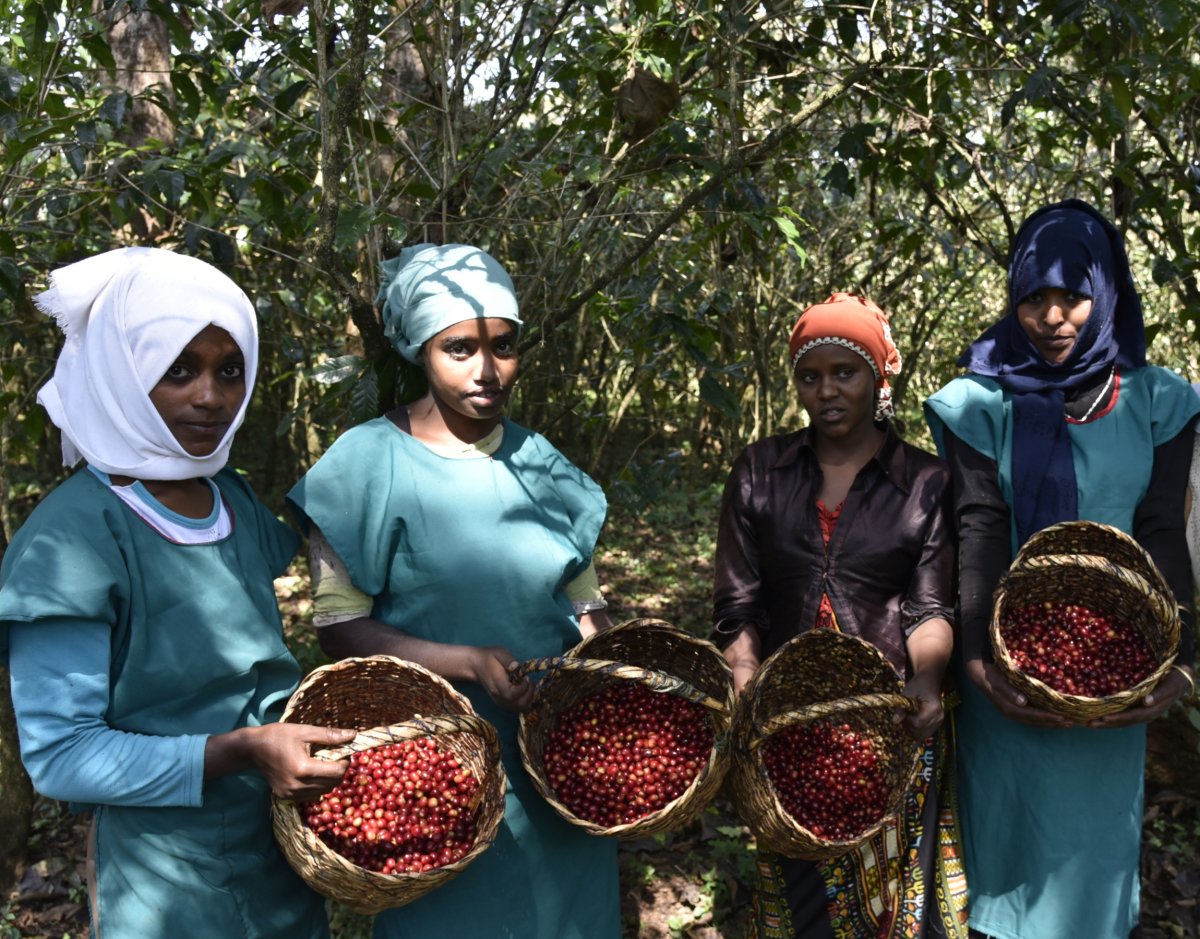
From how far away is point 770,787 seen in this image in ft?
6.95

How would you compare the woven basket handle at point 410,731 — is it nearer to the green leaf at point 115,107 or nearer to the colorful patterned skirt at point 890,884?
the colorful patterned skirt at point 890,884

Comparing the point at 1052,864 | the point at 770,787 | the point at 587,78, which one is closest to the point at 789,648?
the point at 770,787

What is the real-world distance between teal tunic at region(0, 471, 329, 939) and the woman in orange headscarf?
3.73 feet

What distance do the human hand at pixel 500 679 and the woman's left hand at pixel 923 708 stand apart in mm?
795

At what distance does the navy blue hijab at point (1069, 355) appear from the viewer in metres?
2.43

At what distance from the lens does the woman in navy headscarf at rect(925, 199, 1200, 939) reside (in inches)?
95.6

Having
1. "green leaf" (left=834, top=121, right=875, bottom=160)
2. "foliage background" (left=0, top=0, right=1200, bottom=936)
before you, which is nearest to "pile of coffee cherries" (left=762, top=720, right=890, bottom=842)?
"foliage background" (left=0, top=0, right=1200, bottom=936)

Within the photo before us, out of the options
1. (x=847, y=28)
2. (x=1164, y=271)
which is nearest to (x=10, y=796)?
(x=847, y=28)

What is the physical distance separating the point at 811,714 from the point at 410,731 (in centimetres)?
79

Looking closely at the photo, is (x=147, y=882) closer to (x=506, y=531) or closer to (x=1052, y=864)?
(x=506, y=531)

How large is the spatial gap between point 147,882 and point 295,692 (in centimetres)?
39

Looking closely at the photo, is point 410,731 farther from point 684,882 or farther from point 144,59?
point 144,59

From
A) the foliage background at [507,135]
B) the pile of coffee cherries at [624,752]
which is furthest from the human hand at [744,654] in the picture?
the foliage background at [507,135]

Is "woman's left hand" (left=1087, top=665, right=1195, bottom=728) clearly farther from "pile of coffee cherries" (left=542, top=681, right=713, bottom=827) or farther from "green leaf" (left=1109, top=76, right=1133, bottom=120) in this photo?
"green leaf" (left=1109, top=76, right=1133, bottom=120)
